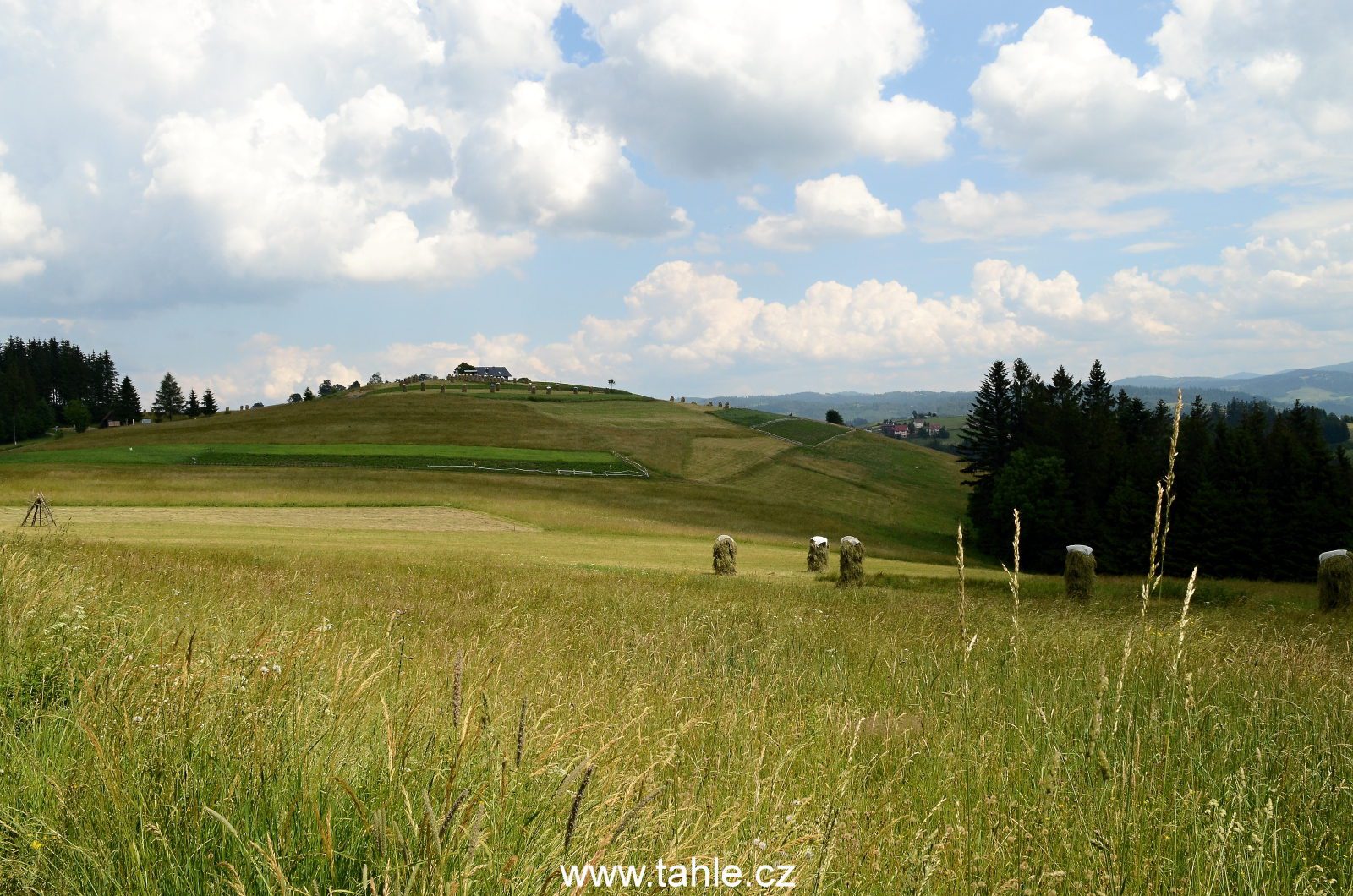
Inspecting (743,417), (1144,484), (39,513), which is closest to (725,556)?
(39,513)

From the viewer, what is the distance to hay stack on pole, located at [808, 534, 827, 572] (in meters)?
27.3

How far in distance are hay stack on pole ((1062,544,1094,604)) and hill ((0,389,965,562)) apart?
26.3 meters

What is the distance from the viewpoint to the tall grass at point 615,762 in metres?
2.70

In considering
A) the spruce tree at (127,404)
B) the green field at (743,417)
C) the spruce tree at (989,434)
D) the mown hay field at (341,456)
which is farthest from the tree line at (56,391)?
the spruce tree at (989,434)

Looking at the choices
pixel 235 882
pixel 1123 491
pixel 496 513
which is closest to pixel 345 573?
pixel 235 882

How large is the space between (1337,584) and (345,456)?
7318 cm

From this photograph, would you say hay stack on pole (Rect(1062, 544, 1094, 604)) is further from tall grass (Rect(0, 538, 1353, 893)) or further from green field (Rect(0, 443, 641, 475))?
green field (Rect(0, 443, 641, 475))

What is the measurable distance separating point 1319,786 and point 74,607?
316 inches

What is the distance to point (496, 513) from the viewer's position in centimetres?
4684

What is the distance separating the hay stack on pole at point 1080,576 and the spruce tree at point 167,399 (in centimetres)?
17504

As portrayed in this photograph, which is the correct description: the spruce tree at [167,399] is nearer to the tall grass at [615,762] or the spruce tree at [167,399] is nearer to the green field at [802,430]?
the green field at [802,430]

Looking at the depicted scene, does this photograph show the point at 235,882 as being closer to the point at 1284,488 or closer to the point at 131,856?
the point at 131,856

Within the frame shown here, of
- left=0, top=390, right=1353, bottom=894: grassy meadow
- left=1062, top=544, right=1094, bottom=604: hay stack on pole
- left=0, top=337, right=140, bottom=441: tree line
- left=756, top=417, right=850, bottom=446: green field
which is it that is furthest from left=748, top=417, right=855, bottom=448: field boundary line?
left=0, top=337, right=140, bottom=441: tree line

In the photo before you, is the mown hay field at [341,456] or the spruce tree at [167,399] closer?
the mown hay field at [341,456]
